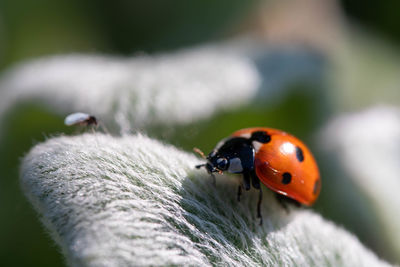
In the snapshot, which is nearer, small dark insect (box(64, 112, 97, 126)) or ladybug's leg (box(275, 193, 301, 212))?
small dark insect (box(64, 112, 97, 126))

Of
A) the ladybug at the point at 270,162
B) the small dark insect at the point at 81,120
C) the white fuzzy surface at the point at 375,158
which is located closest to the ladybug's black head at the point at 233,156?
the ladybug at the point at 270,162

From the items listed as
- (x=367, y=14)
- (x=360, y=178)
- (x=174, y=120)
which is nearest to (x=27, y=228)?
(x=174, y=120)

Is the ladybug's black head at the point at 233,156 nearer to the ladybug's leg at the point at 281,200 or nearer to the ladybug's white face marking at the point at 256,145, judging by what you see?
the ladybug's white face marking at the point at 256,145

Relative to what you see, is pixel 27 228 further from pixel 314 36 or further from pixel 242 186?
pixel 314 36

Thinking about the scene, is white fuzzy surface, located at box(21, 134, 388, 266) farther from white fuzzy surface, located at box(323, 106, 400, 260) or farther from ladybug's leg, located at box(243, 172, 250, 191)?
white fuzzy surface, located at box(323, 106, 400, 260)

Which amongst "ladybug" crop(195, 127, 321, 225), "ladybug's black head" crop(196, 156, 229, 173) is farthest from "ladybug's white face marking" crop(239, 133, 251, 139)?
"ladybug's black head" crop(196, 156, 229, 173)

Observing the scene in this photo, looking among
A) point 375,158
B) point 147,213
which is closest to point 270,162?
point 147,213

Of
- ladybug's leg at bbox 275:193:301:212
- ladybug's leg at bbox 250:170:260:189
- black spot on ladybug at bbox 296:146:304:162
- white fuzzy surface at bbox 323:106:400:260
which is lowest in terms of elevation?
white fuzzy surface at bbox 323:106:400:260

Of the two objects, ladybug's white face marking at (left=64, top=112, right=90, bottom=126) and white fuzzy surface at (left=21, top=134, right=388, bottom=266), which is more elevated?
ladybug's white face marking at (left=64, top=112, right=90, bottom=126)
